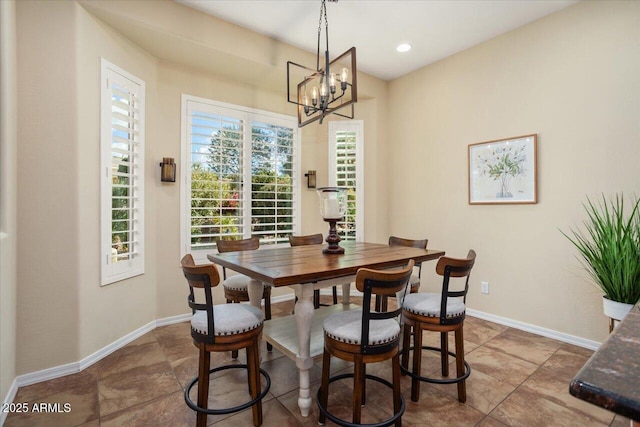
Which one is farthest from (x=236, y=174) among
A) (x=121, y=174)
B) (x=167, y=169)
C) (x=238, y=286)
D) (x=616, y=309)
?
(x=616, y=309)

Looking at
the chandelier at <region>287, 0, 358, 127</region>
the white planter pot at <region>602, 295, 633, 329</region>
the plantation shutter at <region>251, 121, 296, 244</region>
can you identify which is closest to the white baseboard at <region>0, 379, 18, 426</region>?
the plantation shutter at <region>251, 121, 296, 244</region>

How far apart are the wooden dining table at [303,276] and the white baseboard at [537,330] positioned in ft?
5.47

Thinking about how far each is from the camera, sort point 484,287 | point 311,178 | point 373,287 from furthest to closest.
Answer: point 311,178 → point 484,287 → point 373,287

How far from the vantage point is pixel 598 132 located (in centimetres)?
282

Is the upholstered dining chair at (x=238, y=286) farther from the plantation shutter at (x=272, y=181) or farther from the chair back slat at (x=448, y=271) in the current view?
the chair back slat at (x=448, y=271)

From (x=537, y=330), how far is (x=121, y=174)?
4417 mm

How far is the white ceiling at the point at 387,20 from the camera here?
9.75 feet

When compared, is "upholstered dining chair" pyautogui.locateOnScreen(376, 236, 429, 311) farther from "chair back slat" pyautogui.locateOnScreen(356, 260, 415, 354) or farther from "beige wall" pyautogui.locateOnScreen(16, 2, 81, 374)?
"beige wall" pyautogui.locateOnScreen(16, 2, 81, 374)

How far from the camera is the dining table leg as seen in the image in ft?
6.15

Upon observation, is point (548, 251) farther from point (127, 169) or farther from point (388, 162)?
point (127, 169)

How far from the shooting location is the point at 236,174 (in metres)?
3.87

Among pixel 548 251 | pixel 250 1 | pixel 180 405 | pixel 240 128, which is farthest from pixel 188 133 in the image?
pixel 548 251

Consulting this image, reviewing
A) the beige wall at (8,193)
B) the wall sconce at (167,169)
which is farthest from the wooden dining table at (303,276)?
the wall sconce at (167,169)

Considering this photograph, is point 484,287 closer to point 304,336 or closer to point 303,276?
point 304,336
